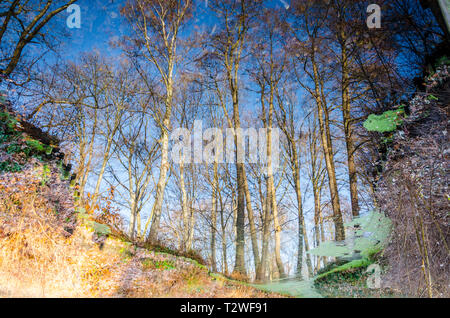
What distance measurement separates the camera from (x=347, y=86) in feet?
18.2

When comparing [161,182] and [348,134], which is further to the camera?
[161,182]

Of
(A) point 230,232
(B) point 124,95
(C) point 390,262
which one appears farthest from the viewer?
(A) point 230,232

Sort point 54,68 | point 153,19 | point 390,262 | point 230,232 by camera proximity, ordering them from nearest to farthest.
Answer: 1. point 390,262
2. point 54,68
3. point 153,19
4. point 230,232

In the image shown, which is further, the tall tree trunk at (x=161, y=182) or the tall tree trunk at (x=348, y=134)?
the tall tree trunk at (x=161, y=182)

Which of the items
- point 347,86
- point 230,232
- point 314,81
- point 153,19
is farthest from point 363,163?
point 153,19

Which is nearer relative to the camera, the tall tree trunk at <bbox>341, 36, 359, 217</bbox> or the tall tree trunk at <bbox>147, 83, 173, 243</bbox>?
the tall tree trunk at <bbox>341, 36, 359, 217</bbox>

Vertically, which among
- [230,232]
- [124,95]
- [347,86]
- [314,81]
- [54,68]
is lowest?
[230,232]

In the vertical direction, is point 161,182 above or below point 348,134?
below
